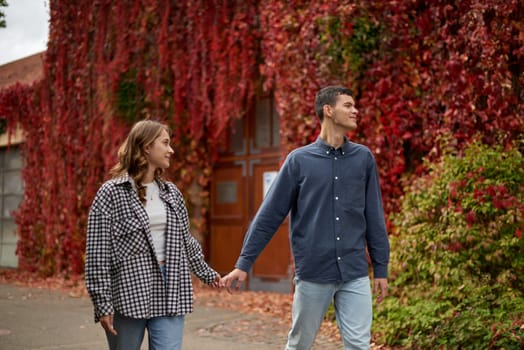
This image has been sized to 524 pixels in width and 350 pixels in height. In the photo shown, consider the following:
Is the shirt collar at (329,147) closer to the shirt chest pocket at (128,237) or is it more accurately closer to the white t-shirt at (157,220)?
the white t-shirt at (157,220)

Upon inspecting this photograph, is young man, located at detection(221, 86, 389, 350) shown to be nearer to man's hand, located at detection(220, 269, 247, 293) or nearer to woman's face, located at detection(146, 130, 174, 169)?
man's hand, located at detection(220, 269, 247, 293)

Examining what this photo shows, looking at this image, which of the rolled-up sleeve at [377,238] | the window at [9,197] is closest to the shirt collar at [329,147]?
the rolled-up sleeve at [377,238]

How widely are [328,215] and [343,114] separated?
1.99 ft

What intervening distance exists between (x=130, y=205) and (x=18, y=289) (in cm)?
872

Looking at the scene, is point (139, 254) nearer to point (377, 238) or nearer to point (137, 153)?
point (137, 153)

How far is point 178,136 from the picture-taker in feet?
38.1

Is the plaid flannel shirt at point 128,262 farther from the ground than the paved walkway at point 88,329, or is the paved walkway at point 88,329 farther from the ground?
the plaid flannel shirt at point 128,262

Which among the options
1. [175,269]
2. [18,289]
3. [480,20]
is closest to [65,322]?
[18,289]

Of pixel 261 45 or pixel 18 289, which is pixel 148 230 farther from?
pixel 18 289

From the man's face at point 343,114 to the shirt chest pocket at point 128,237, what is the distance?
133cm

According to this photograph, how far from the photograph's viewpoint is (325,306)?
4035 mm

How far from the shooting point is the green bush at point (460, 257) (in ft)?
19.0

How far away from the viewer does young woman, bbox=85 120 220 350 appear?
11.6ft

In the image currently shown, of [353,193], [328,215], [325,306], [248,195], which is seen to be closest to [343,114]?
[353,193]
